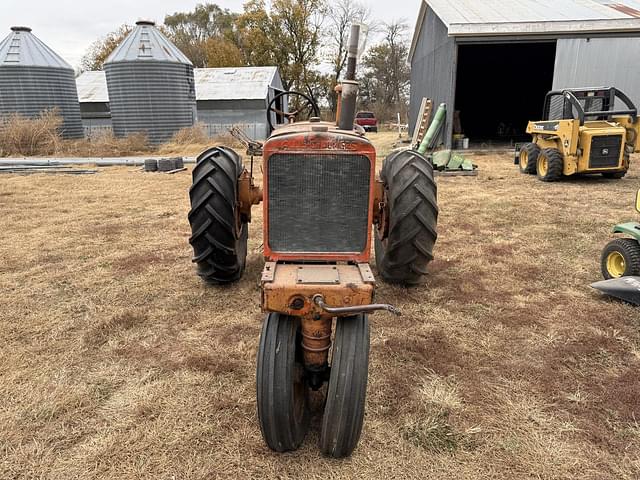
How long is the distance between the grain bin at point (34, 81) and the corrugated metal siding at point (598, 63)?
1580 centimetres

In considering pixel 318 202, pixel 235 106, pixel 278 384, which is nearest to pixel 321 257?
pixel 318 202

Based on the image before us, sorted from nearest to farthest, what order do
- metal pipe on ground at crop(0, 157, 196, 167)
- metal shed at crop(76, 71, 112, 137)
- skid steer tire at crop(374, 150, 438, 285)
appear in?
skid steer tire at crop(374, 150, 438, 285)
metal pipe on ground at crop(0, 157, 196, 167)
metal shed at crop(76, 71, 112, 137)

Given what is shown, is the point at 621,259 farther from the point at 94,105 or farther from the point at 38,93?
the point at 94,105

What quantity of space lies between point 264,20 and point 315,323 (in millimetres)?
35611

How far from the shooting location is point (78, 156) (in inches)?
601

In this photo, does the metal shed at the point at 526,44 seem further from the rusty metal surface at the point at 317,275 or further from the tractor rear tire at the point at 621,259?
the rusty metal surface at the point at 317,275

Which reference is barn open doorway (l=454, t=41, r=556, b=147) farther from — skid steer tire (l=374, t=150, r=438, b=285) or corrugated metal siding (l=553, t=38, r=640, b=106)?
skid steer tire (l=374, t=150, r=438, b=285)

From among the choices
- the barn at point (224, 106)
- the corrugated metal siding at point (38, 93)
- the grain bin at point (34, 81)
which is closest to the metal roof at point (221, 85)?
the barn at point (224, 106)

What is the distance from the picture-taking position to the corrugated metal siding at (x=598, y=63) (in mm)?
14336

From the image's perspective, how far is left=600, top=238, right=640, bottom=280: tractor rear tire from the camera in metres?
4.19

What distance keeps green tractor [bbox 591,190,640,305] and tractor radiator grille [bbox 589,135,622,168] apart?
565 cm

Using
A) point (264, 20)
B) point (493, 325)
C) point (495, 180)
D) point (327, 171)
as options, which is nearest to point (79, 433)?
point (327, 171)

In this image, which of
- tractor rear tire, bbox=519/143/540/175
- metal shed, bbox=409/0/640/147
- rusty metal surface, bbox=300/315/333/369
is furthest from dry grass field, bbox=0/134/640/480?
metal shed, bbox=409/0/640/147

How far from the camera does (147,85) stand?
16.4 m
